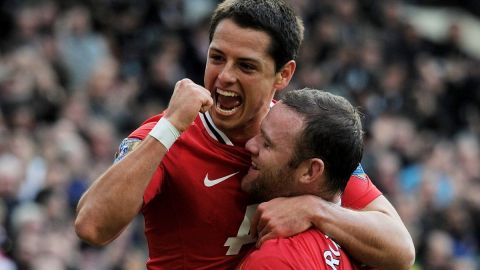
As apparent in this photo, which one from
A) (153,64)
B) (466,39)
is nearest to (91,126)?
(153,64)

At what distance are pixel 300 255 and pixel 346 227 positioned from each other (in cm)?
41

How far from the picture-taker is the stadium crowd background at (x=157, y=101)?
388 inches

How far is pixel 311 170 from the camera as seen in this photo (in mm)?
5102

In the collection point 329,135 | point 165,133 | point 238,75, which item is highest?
point 238,75

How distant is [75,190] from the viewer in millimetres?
10172

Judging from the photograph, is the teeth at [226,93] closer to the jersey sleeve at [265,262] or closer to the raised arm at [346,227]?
the raised arm at [346,227]

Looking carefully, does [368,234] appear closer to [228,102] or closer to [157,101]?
[228,102]

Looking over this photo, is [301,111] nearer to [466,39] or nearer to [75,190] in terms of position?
[75,190]

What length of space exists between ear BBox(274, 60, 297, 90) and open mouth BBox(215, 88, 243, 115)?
0.25m

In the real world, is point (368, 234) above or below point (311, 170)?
below

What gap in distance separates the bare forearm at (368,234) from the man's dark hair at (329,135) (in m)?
0.16

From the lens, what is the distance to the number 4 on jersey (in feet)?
17.5

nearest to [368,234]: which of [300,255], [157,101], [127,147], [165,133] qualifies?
[300,255]

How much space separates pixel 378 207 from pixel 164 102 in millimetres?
7451
